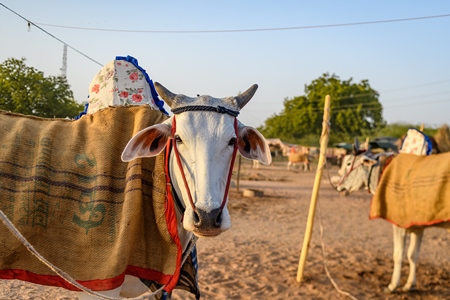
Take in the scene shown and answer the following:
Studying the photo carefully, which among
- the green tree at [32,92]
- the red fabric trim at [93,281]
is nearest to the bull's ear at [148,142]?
the red fabric trim at [93,281]

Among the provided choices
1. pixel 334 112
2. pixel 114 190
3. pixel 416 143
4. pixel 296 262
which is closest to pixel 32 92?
pixel 114 190

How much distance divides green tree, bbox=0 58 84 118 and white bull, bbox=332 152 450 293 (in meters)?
5.00

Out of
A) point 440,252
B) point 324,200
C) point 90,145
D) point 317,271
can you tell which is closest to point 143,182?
point 90,145

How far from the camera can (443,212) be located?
580 centimetres

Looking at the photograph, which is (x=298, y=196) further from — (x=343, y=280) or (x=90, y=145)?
(x=90, y=145)

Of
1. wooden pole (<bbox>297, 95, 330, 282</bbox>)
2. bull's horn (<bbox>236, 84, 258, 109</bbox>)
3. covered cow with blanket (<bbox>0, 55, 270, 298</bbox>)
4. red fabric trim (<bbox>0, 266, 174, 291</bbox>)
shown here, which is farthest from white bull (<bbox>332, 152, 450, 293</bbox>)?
red fabric trim (<bbox>0, 266, 174, 291</bbox>)

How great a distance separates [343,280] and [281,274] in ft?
3.10

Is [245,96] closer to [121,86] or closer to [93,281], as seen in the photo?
[121,86]

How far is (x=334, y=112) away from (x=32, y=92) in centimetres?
4741

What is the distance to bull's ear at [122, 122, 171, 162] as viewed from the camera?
2.71 m

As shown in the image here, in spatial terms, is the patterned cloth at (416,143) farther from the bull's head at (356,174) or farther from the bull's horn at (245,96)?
the bull's horn at (245,96)

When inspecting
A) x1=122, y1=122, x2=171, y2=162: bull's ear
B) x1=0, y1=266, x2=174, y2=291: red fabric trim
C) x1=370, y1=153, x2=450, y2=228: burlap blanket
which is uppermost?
x1=122, y1=122, x2=171, y2=162: bull's ear

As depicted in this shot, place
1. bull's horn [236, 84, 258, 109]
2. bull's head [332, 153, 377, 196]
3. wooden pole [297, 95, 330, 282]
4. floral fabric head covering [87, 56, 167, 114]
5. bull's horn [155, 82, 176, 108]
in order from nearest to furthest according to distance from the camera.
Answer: bull's horn [155, 82, 176, 108], bull's horn [236, 84, 258, 109], floral fabric head covering [87, 56, 167, 114], wooden pole [297, 95, 330, 282], bull's head [332, 153, 377, 196]

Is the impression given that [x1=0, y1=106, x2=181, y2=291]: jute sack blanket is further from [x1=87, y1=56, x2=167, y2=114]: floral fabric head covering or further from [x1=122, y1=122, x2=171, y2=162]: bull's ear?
[x1=87, y1=56, x2=167, y2=114]: floral fabric head covering
